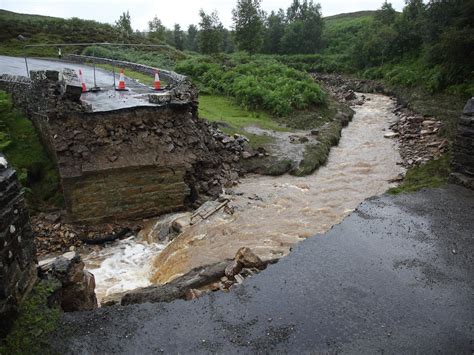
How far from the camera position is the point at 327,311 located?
599cm

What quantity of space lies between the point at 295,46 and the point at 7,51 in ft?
138

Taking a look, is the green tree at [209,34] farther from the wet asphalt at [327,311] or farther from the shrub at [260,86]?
the wet asphalt at [327,311]

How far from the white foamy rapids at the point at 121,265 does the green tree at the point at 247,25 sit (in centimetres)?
3798

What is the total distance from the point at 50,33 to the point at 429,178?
3480cm

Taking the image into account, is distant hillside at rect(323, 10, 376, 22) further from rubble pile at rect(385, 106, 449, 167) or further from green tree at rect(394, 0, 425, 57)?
rubble pile at rect(385, 106, 449, 167)

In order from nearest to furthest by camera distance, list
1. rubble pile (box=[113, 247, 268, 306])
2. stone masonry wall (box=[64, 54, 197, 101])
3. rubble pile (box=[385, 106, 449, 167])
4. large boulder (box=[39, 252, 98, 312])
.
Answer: large boulder (box=[39, 252, 98, 312]) < rubble pile (box=[113, 247, 268, 306]) < stone masonry wall (box=[64, 54, 197, 101]) < rubble pile (box=[385, 106, 449, 167])

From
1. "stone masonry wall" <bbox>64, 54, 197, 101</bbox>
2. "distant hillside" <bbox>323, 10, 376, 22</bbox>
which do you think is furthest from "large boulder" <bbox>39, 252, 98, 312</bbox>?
"distant hillside" <bbox>323, 10, 376, 22</bbox>

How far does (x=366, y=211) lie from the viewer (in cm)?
947

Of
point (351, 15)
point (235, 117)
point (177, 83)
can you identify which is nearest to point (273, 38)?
point (351, 15)

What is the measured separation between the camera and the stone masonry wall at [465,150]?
995 cm

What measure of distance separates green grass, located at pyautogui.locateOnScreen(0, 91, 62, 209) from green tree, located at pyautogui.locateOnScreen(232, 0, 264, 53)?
34.4 metres

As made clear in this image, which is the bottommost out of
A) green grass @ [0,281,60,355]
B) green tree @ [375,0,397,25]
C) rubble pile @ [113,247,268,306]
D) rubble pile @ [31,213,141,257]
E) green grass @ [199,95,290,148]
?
rubble pile @ [31,213,141,257]

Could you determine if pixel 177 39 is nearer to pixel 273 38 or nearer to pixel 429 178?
pixel 273 38

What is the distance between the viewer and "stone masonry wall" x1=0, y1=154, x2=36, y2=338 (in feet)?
16.6
